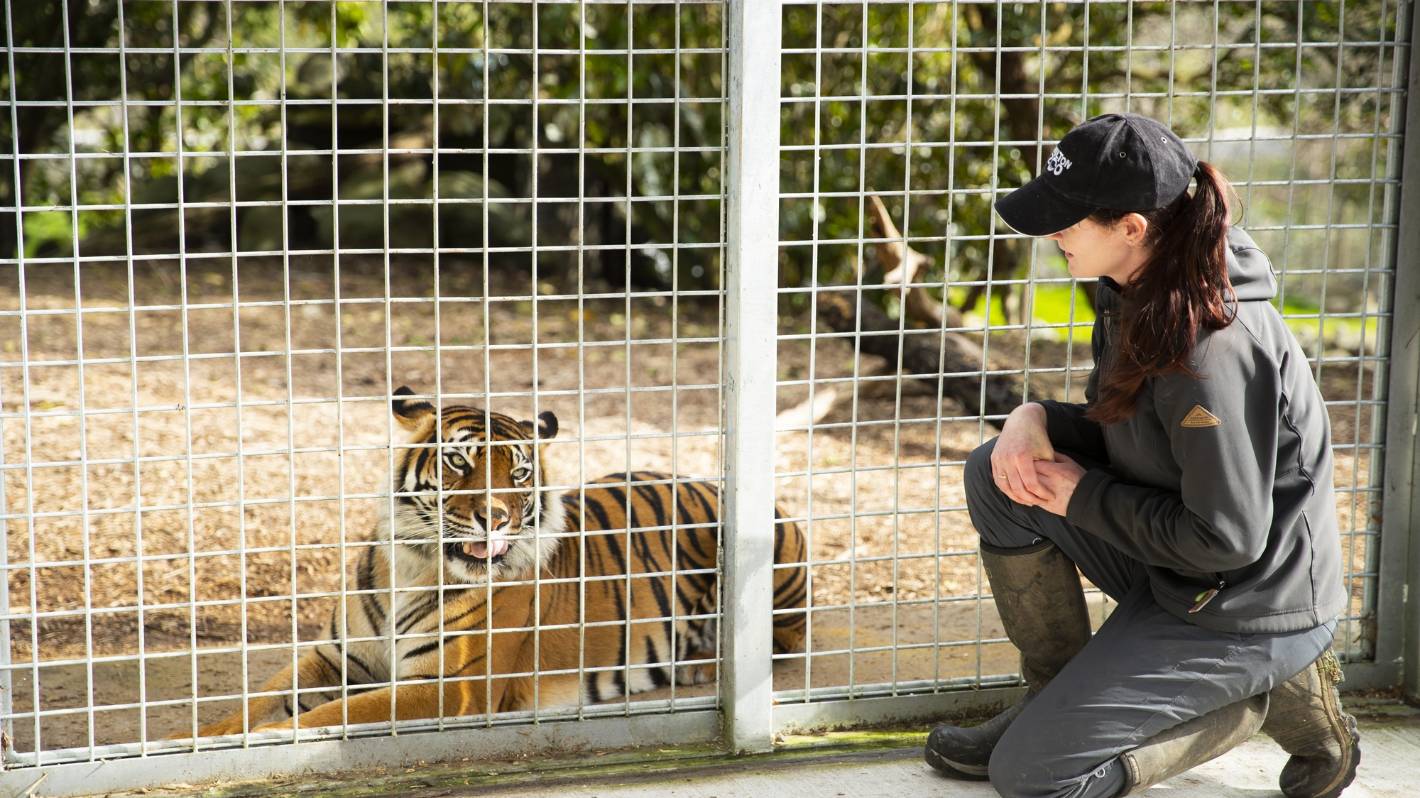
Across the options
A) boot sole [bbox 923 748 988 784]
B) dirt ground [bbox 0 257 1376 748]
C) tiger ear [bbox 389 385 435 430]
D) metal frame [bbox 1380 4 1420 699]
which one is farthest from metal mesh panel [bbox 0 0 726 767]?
metal frame [bbox 1380 4 1420 699]

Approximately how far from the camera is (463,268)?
1000 centimetres

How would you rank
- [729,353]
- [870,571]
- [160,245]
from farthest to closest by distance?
[160,245] → [870,571] → [729,353]

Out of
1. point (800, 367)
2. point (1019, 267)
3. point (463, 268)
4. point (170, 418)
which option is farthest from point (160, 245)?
point (1019, 267)

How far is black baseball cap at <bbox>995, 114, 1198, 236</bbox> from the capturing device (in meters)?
2.43

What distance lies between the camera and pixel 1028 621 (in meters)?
2.96

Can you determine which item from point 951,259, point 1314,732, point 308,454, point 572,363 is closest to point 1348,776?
point 1314,732

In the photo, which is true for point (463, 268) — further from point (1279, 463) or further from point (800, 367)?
point (1279, 463)

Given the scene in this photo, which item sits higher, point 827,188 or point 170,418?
point 827,188

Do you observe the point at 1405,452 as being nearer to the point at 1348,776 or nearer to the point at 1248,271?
the point at 1348,776

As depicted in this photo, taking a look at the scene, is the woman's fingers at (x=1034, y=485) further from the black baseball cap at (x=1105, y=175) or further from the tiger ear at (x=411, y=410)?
the tiger ear at (x=411, y=410)

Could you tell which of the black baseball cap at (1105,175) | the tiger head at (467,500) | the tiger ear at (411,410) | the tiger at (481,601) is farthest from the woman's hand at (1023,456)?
the tiger ear at (411,410)

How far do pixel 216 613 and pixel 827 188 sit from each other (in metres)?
4.76

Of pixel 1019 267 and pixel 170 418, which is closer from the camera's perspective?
pixel 170 418

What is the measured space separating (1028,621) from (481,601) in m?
1.32
